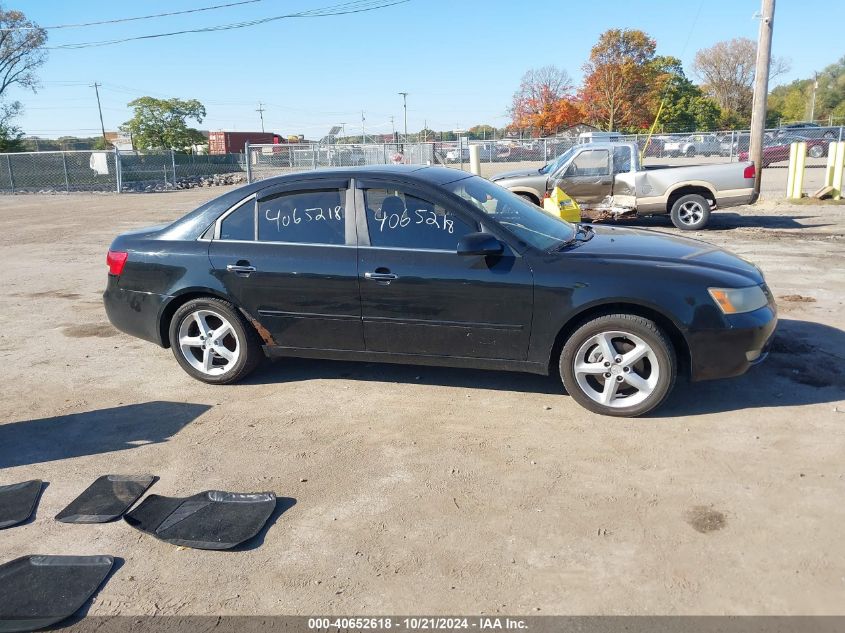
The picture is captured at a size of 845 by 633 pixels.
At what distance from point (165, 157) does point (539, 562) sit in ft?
115

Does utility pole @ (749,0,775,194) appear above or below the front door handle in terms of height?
above

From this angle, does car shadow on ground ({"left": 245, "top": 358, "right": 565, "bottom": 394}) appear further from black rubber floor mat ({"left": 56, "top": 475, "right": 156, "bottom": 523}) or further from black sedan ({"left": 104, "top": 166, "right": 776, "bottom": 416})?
black rubber floor mat ({"left": 56, "top": 475, "right": 156, "bottom": 523})

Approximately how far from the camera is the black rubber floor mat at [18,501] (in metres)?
3.60

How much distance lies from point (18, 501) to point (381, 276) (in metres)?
2.59

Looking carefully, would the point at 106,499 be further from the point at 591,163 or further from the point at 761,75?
the point at 761,75

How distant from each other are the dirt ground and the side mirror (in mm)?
1117

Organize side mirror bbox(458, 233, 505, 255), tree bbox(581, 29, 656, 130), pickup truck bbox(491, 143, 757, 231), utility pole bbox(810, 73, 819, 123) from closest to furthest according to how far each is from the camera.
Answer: side mirror bbox(458, 233, 505, 255), pickup truck bbox(491, 143, 757, 231), tree bbox(581, 29, 656, 130), utility pole bbox(810, 73, 819, 123)

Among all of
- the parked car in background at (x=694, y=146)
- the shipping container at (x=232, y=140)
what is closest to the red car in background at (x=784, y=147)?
the parked car in background at (x=694, y=146)

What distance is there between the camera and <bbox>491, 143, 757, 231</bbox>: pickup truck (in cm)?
1285

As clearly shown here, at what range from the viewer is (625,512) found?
344cm

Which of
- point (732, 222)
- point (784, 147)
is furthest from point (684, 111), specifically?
point (732, 222)

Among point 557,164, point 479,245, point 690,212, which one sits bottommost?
point 690,212

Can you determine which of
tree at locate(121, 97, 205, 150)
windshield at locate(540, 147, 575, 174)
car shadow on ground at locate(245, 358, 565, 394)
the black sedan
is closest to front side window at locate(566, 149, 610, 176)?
windshield at locate(540, 147, 575, 174)

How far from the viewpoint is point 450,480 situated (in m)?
3.83
